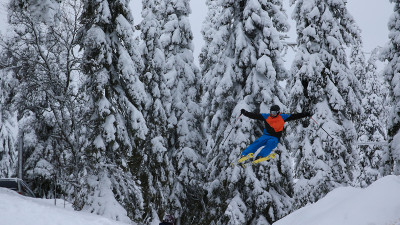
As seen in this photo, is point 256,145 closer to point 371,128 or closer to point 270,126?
point 270,126

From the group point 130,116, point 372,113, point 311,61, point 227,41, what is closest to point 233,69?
point 227,41

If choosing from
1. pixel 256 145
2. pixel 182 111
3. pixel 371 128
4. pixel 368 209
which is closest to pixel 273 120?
pixel 256 145

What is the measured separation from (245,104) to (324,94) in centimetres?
313

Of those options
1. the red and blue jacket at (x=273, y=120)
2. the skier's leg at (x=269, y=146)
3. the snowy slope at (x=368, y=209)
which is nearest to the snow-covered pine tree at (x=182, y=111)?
the skier's leg at (x=269, y=146)

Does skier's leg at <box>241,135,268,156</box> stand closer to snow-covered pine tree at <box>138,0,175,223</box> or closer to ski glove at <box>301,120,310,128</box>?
ski glove at <box>301,120,310,128</box>

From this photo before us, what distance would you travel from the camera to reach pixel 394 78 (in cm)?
1497

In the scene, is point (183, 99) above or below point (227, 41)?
below

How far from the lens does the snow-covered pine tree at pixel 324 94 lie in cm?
1473

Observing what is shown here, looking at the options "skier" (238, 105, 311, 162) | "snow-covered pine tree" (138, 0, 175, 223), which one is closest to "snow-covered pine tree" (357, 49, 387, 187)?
"snow-covered pine tree" (138, 0, 175, 223)

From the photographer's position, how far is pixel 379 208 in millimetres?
6156

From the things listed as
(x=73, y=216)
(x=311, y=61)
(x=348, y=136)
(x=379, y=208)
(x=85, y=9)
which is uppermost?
(x=85, y=9)

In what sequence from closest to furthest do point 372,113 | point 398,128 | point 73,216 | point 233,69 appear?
point 73,216 → point 398,128 → point 233,69 → point 372,113

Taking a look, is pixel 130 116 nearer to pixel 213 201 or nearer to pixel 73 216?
pixel 213 201

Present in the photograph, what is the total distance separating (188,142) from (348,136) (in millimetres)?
8991
